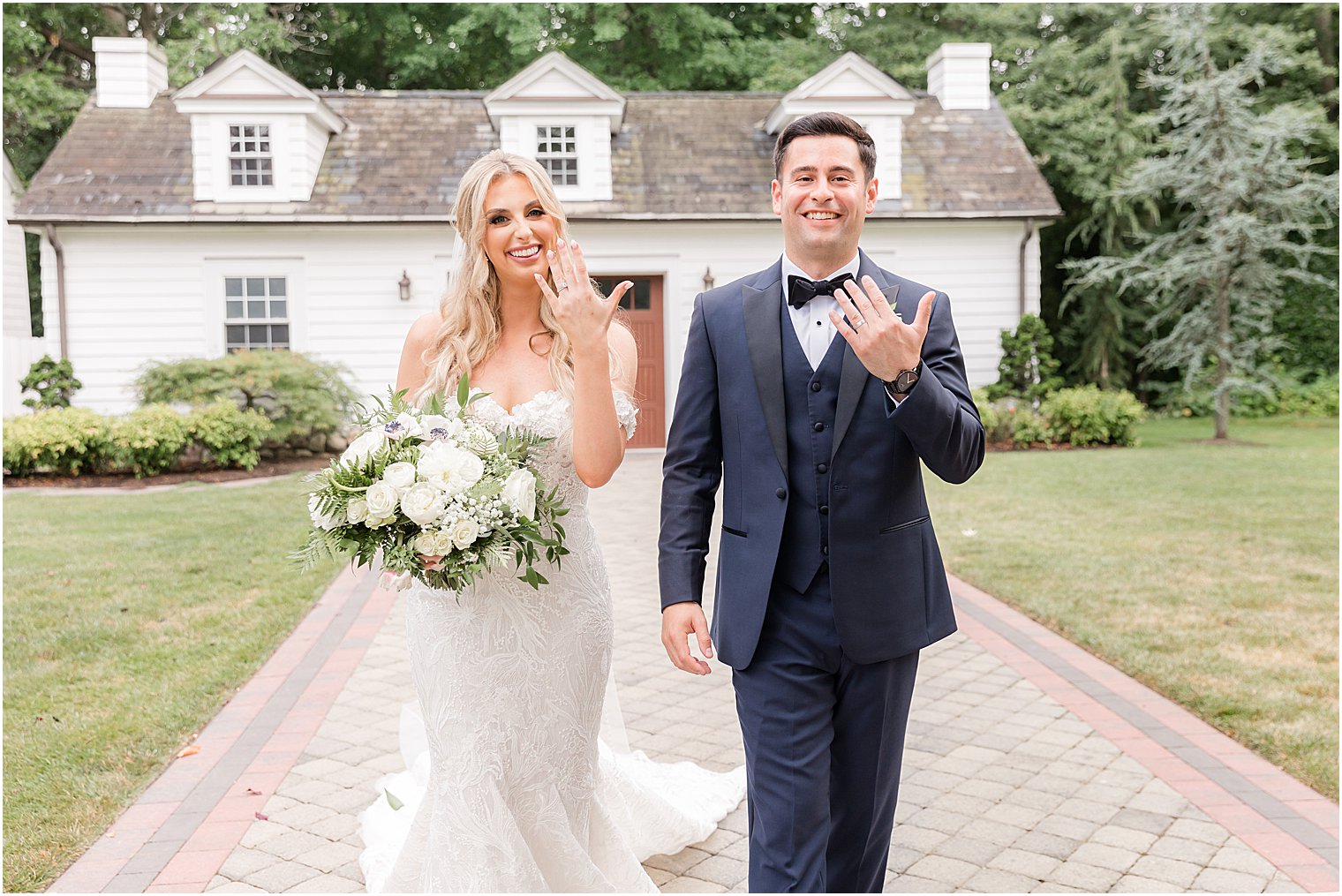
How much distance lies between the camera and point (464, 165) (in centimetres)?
1812

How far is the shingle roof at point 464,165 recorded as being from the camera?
17141mm

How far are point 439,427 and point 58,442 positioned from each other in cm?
1307

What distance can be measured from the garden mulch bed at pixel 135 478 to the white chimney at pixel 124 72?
736 cm

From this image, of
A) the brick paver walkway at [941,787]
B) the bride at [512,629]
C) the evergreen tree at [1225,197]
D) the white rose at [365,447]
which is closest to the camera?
the white rose at [365,447]

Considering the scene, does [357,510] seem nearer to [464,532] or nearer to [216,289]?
[464,532]

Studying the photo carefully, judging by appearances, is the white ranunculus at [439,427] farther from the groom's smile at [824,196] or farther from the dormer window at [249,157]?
the dormer window at [249,157]

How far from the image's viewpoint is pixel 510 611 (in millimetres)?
3316

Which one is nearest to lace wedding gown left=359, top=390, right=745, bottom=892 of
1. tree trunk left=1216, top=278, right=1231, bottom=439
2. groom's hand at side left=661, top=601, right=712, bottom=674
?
groom's hand at side left=661, top=601, right=712, bottom=674

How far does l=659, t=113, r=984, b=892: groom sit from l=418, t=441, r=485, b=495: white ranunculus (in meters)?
0.51

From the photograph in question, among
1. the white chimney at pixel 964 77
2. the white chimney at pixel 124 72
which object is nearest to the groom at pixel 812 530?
the white chimney at pixel 964 77

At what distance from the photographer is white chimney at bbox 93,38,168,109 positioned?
59.9 feet

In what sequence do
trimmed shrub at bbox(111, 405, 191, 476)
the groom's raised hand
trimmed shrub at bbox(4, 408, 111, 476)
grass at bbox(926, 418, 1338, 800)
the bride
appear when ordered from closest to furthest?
the groom's raised hand < the bride < grass at bbox(926, 418, 1338, 800) < trimmed shrub at bbox(4, 408, 111, 476) < trimmed shrub at bbox(111, 405, 191, 476)

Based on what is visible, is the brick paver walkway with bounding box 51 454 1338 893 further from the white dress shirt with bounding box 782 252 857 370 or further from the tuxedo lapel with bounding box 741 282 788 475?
the white dress shirt with bounding box 782 252 857 370

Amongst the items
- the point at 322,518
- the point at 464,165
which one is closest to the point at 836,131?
the point at 322,518
